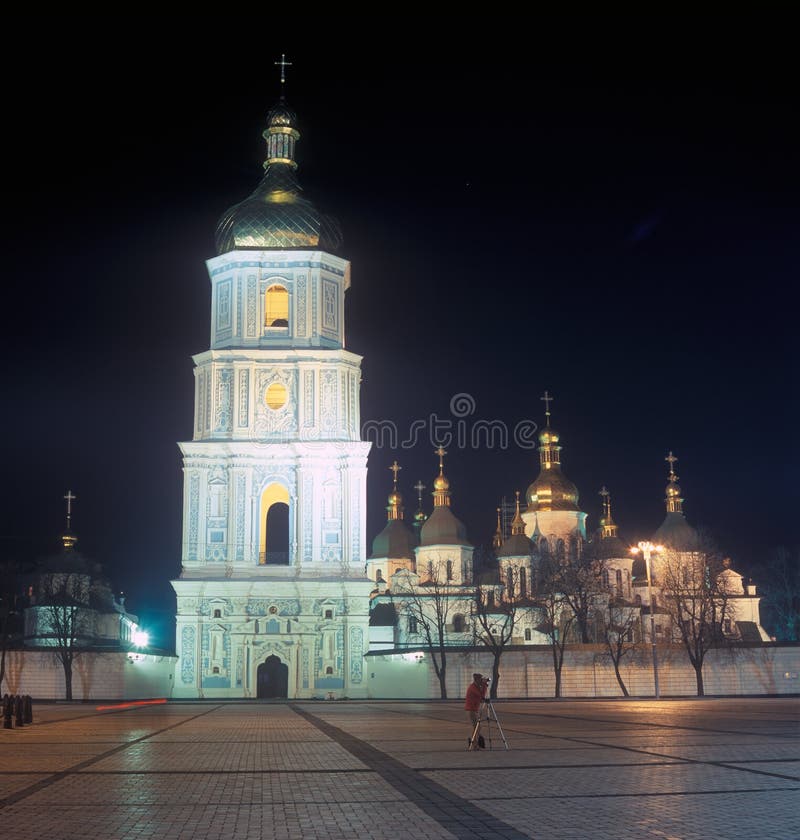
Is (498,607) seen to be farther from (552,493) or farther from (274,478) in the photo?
(274,478)

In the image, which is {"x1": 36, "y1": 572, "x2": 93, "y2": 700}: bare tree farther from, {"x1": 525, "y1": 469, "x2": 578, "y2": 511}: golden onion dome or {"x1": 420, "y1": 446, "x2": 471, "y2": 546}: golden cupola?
{"x1": 525, "y1": 469, "x2": 578, "y2": 511}: golden onion dome

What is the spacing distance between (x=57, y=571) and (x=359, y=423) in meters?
21.7

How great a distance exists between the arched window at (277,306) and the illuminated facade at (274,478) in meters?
0.06

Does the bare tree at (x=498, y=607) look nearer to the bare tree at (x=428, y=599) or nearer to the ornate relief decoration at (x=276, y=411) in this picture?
the bare tree at (x=428, y=599)

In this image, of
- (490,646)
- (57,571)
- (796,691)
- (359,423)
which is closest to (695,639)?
(796,691)

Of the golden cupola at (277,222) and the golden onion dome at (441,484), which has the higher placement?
the golden cupola at (277,222)

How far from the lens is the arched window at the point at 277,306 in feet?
194

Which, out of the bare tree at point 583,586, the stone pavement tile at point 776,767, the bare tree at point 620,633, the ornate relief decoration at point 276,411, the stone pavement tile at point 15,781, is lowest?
the stone pavement tile at point 776,767

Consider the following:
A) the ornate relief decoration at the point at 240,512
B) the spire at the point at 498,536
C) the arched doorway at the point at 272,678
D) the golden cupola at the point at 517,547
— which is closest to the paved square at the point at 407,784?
the ornate relief decoration at the point at 240,512

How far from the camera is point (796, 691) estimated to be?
53.0m

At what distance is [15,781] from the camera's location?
→ 13594 mm

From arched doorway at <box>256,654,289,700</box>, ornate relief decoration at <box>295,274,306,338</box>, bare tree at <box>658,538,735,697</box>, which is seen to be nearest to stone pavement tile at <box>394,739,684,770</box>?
bare tree at <box>658,538,735,697</box>

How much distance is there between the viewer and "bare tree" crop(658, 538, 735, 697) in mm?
53031

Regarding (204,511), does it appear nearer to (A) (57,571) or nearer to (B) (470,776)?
(A) (57,571)
